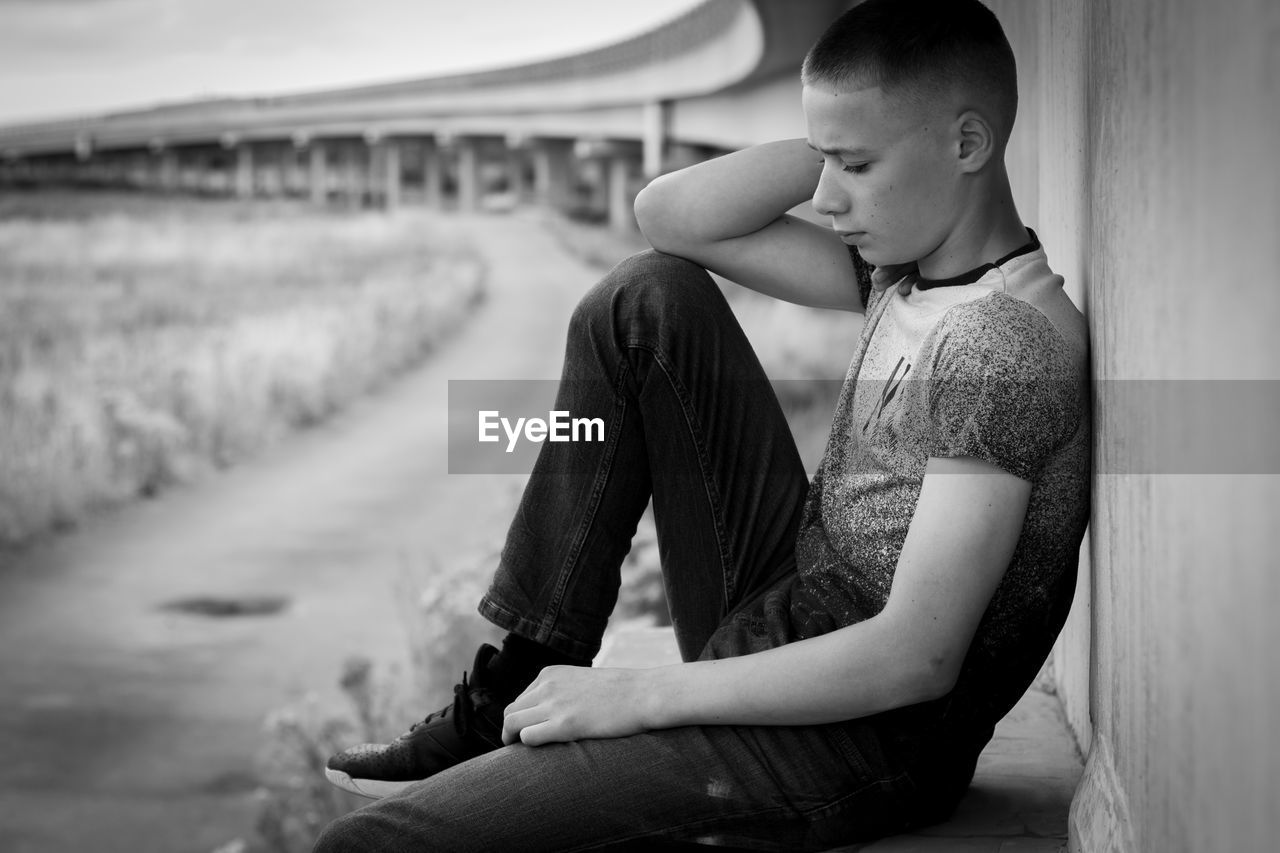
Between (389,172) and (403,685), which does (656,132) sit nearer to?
(403,685)

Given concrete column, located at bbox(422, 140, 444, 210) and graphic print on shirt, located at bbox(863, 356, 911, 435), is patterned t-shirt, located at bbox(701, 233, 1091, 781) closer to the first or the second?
graphic print on shirt, located at bbox(863, 356, 911, 435)

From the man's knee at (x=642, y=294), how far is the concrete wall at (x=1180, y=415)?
53cm

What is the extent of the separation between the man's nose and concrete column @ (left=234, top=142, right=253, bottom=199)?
38395mm

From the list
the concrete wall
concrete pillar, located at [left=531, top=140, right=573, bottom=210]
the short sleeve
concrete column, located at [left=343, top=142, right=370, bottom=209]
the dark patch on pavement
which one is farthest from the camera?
concrete column, located at [left=343, top=142, right=370, bottom=209]

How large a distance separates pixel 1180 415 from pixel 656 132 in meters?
16.0

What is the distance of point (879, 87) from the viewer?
1.63m

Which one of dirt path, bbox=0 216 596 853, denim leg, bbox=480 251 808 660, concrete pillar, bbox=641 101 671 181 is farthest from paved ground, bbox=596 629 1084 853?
concrete pillar, bbox=641 101 671 181

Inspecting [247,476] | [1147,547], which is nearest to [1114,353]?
[1147,547]

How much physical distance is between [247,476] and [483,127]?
1723 cm

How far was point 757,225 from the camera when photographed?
2.10 m

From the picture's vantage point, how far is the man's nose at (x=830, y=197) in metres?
1.70

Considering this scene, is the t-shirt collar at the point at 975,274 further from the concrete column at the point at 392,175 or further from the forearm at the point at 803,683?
the concrete column at the point at 392,175

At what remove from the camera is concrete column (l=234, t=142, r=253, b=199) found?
38.2m

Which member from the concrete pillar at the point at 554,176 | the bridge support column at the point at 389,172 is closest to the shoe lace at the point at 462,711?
the concrete pillar at the point at 554,176
